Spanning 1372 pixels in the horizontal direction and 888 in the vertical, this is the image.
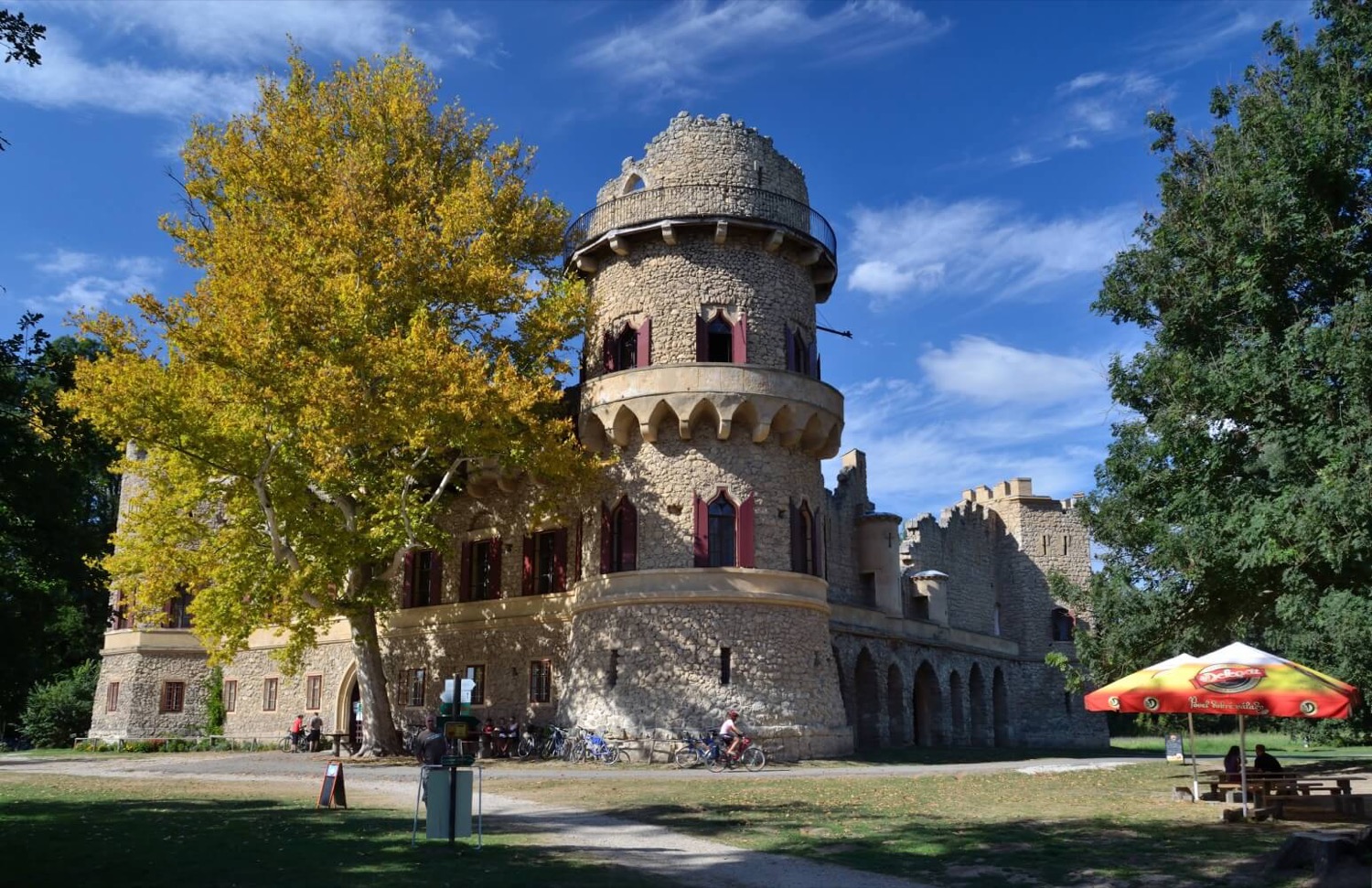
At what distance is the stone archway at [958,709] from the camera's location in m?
41.1

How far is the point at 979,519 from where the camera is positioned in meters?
49.2

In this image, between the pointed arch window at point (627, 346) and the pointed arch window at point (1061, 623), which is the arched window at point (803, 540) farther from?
the pointed arch window at point (1061, 623)

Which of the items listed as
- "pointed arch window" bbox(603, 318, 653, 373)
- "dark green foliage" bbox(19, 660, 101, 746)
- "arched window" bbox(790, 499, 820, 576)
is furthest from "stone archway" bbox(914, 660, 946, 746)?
"dark green foliage" bbox(19, 660, 101, 746)

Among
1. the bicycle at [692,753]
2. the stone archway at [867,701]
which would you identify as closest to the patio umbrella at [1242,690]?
the bicycle at [692,753]

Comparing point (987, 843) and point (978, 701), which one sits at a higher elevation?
point (978, 701)

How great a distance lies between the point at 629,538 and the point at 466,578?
7.80 m

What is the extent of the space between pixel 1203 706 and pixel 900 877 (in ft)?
20.3

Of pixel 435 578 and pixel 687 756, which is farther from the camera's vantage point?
pixel 435 578

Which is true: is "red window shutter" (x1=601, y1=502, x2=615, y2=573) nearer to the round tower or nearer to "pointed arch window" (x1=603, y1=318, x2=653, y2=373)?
the round tower

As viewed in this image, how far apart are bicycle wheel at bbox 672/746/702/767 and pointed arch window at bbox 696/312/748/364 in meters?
9.54

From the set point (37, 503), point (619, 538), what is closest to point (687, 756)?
point (619, 538)

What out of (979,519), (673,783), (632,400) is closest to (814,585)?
(632,400)

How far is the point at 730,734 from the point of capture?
24.3 m

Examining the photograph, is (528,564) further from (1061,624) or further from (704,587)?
(1061,624)
